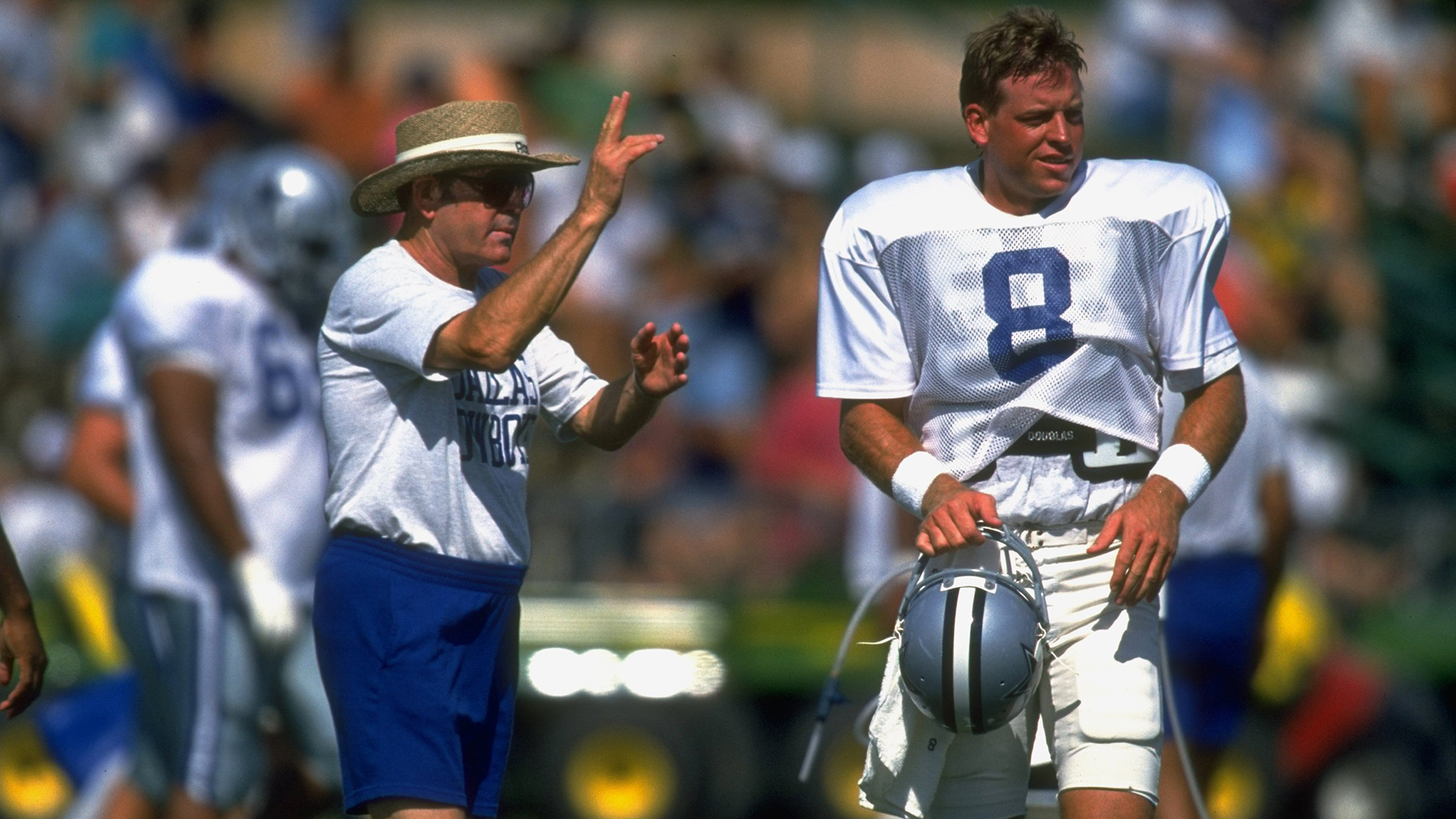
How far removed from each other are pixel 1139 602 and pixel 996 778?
503 mm

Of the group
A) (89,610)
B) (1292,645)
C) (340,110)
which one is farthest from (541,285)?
(340,110)

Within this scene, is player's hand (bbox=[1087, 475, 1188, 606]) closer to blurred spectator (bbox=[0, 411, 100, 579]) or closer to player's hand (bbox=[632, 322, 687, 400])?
player's hand (bbox=[632, 322, 687, 400])

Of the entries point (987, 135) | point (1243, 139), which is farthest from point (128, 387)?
point (1243, 139)

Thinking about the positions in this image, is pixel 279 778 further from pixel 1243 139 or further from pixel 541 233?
pixel 1243 139

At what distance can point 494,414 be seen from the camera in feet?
15.0

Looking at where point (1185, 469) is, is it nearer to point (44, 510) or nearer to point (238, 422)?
point (238, 422)

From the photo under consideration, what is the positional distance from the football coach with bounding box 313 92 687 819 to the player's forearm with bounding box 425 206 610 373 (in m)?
0.16

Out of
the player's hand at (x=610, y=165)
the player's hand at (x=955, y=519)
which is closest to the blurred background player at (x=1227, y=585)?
the player's hand at (x=955, y=519)

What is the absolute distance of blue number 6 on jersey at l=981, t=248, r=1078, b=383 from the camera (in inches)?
171

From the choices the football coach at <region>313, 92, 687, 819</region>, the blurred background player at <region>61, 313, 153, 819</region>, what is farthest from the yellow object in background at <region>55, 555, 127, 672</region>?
the football coach at <region>313, 92, 687, 819</region>

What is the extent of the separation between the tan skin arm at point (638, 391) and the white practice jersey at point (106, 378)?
9.10 feet

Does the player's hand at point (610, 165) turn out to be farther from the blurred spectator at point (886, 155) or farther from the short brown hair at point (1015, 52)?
the blurred spectator at point (886, 155)

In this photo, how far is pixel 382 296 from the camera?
174 inches

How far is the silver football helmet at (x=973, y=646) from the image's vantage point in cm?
409
